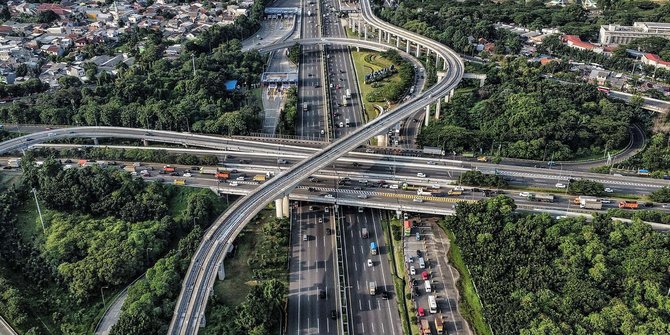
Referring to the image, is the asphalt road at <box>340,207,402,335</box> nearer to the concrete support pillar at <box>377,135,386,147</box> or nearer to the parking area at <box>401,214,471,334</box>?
the parking area at <box>401,214,471,334</box>

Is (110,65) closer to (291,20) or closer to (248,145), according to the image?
(248,145)

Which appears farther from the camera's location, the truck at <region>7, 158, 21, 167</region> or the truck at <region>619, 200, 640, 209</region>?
the truck at <region>7, 158, 21, 167</region>

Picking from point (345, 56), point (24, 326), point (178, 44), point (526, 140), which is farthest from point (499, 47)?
point (24, 326)

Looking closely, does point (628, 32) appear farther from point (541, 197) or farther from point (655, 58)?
point (541, 197)

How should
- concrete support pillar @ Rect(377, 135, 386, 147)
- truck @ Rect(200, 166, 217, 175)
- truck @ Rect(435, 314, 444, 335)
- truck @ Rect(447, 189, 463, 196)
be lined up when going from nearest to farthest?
truck @ Rect(435, 314, 444, 335), truck @ Rect(447, 189, 463, 196), truck @ Rect(200, 166, 217, 175), concrete support pillar @ Rect(377, 135, 386, 147)

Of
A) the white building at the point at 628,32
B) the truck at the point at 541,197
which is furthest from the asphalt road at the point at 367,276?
the white building at the point at 628,32

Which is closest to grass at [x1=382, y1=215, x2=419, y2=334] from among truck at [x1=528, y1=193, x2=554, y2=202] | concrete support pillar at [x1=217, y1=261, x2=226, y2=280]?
truck at [x1=528, y1=193, x2=554, y2=202]

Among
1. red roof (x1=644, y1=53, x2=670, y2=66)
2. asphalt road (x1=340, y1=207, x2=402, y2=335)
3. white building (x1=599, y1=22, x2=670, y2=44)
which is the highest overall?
white building (x1=599, y1=22, x2=670, y2=44)
